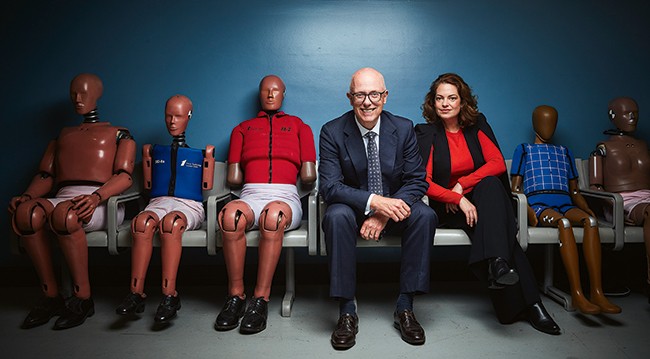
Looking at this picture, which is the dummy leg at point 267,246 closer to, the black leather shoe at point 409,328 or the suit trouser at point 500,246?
the black leather shoe at point 409,328

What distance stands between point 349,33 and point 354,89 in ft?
4.15

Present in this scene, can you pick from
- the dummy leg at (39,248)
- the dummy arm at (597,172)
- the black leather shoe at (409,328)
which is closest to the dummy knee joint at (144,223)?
the dummy leg at (39,248)

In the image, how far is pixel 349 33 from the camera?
149 inches

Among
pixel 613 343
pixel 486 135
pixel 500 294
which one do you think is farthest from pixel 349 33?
pixel 613 343

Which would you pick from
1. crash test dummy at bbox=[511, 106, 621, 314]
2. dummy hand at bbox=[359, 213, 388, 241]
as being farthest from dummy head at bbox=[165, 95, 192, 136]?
crash test dummy at bbox=[511, 106, 621, 314]

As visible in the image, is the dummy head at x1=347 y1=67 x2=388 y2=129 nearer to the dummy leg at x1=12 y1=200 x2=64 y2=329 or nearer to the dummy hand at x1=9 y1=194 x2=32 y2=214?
the dummy leg at x1=12 y1=200 x2=64 y2=329

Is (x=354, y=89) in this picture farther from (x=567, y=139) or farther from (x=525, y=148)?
(x=567, y=139)

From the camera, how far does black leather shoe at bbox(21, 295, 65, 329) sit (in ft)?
8.98

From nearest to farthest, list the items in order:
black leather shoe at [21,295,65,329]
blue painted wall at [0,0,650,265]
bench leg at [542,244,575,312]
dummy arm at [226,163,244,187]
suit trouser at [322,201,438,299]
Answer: suit trouser at [322,201,438,299] < black leather shoe at [21,295,65,329] < bench leg at [542,244,575,312] < dummy arm at [226,163,244,187] < blue painted wall at [0,0,650,265]

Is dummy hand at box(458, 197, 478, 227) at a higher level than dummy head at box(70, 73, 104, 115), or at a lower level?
lower

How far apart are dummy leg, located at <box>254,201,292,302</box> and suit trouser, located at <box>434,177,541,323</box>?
1146 mm

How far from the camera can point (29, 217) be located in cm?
277

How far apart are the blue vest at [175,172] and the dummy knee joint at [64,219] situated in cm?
57

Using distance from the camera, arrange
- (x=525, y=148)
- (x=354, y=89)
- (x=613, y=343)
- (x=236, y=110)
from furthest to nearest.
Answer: (x=236, y=110), (x=525, y=148), (x=354, y=89), (x=613, y=343)
